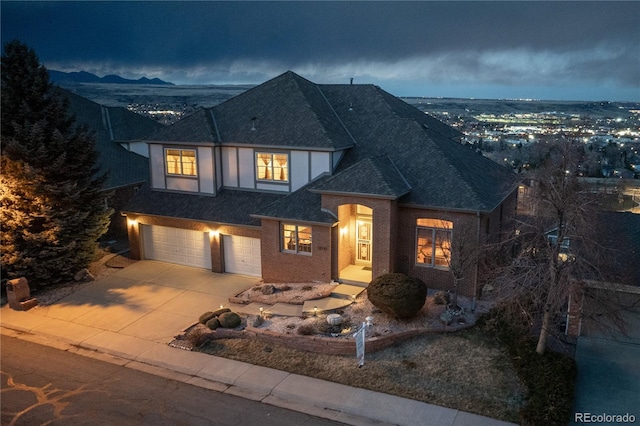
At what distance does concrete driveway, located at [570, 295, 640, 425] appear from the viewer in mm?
12461

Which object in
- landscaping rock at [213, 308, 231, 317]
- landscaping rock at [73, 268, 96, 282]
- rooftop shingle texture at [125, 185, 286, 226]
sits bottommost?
landscaping rock at [73, 268, 96, 282]

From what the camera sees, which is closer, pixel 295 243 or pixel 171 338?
pixel 171 338

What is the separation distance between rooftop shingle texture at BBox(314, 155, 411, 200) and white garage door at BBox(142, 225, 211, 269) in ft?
22.6

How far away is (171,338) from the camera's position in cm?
1655

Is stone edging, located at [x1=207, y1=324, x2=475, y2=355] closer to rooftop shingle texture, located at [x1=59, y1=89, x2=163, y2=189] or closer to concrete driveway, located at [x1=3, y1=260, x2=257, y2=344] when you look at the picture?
concrete driveway, located at [x1=3, y1=260, x2=257, y2=344]

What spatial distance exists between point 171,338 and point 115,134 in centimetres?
2086

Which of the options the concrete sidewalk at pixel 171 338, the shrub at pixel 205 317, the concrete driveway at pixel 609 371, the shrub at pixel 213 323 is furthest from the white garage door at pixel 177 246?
the concrete driveway at pixel 609 371

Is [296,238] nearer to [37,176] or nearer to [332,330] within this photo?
[332,330]

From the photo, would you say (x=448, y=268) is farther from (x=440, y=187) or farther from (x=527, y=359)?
(x=527, y=359)

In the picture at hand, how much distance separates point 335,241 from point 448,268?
14.3ft

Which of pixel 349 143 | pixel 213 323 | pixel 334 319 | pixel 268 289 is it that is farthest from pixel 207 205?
pixel 334 319

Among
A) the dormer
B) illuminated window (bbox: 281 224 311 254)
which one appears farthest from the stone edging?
the dormer

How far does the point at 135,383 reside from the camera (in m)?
14.0

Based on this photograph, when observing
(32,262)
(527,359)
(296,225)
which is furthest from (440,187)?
(32,262)
